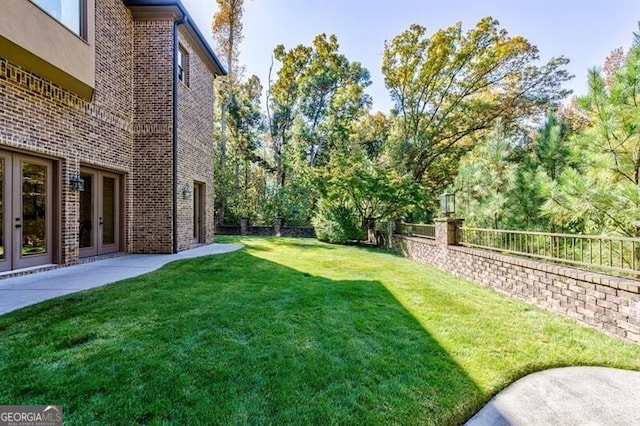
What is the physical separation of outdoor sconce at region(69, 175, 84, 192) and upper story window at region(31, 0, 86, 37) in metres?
2.82

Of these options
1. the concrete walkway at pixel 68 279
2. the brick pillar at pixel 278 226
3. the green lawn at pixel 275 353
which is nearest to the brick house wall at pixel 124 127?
the concrete walkway at pixel 68 279

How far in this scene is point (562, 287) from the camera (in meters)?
4.30

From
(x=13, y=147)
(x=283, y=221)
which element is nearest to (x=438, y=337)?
(x=13, y=147)

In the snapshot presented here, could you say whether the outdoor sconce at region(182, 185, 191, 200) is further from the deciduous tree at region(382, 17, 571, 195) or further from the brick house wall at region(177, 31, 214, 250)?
the deciduous tree at region(382, 17, 571, 195)

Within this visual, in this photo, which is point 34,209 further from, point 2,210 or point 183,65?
point 183,65

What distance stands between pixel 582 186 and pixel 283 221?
47.4ft

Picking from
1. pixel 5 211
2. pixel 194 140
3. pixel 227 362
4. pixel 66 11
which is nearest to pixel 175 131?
pixel 194 140

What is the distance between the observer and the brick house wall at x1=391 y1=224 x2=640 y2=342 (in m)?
3.44

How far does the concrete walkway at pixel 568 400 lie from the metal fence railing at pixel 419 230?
640 centimetres

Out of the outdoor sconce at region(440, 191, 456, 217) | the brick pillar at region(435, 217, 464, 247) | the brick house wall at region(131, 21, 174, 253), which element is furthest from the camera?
the brick house wall at region(131, 21, 174, 253)

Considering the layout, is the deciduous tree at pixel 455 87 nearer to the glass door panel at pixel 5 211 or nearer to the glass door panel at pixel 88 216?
the glass door panel at pixel 88 216

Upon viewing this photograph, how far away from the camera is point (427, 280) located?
249 inches

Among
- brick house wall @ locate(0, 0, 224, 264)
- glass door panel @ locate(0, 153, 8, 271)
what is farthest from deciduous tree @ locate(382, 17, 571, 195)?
glass door panel @ locate(0, 153, 8, 271)

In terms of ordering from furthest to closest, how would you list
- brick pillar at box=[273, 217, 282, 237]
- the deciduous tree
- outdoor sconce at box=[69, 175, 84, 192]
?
1. brick pillar at box=[273, 217, 282, 237]
2. the deciduous tree
3. outdoor sconce at box=[69, 175, 84, 192]
